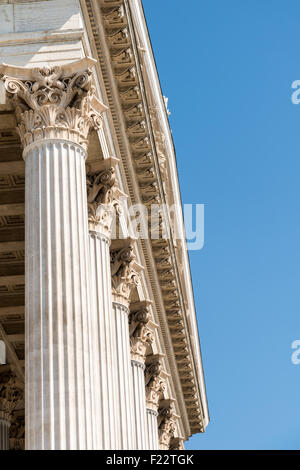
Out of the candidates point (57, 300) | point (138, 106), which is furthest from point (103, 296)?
point (138, 106)

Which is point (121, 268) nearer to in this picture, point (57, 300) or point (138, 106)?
point (138, 106)

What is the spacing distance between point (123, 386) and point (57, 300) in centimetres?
1376

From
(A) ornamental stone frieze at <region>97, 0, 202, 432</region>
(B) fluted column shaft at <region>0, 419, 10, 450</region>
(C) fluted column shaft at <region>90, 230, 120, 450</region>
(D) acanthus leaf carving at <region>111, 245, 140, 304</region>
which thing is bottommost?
(C) fluted column shaft at <region>90, 230, 120, 450</region>

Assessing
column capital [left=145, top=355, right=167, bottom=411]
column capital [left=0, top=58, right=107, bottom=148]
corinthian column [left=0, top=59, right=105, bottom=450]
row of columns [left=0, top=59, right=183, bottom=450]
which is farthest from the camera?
column capital [left=145, top=355, right=167, bottom=411]

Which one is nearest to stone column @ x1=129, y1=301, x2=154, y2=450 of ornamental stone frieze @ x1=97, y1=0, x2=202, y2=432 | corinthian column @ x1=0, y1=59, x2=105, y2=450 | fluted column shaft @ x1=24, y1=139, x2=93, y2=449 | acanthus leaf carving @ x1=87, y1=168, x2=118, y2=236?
ornamental stone frieze @ x1=97, y1=0, x2=202, y2=432

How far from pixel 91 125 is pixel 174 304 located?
31.4m

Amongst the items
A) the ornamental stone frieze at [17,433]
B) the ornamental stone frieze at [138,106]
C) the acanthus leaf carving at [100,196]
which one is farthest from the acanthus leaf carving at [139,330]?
the acanthus leaf carving at [100,196]

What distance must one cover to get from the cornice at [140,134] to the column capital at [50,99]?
4.16m

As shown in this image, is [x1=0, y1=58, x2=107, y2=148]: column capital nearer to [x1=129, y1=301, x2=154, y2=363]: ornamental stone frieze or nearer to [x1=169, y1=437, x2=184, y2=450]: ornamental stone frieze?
[x1=129, y1=301, x2=154, y2=363]: ornamental stone frieze

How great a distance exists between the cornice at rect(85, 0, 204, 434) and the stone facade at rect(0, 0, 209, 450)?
0.07 m

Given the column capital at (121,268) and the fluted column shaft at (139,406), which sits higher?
the column capital at (121,268)

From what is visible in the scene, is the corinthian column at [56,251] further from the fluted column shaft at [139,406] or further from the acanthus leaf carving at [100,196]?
the fluted column shaft at [139,406]

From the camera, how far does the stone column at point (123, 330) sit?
47812 mm

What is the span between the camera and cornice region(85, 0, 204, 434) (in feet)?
146
